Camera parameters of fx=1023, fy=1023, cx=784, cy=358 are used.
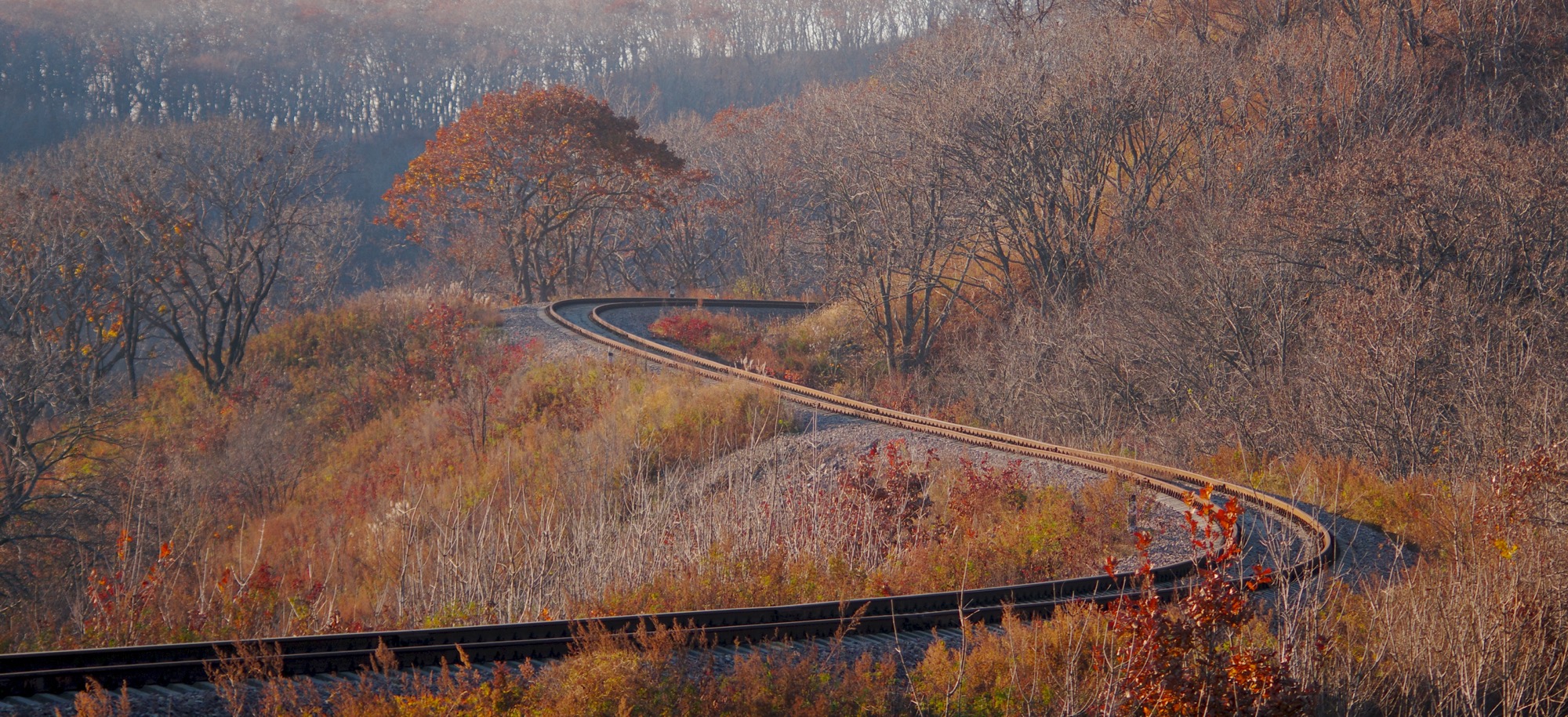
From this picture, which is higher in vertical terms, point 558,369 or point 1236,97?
point 1236,97

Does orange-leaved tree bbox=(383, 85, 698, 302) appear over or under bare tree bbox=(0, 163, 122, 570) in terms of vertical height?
over

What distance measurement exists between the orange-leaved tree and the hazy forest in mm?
160

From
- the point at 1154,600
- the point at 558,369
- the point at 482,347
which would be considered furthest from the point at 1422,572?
the point at 482,347

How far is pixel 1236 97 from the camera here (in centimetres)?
2609

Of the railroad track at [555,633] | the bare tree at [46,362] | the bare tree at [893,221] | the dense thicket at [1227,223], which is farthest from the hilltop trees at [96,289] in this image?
the dense thicket at [1227,223]

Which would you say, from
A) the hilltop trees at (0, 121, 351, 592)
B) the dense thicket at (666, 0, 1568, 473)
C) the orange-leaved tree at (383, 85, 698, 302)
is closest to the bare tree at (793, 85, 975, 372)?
the dense thicket at (666, 0, 1568, 473)

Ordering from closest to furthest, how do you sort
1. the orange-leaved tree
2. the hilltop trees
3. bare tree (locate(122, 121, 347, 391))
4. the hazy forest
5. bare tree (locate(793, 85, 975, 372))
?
the hazy forest < the hilltop trees < bare tree (locate(793, 85, 975, 372)) < bare tree (locate(122, 121, 347, 391)) < the orange-leaved tree

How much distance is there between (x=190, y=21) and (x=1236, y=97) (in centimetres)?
9057

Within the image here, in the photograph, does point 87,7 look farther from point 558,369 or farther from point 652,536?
point 652,536

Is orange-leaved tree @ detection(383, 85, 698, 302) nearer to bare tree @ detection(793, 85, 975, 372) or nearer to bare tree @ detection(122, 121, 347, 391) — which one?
bare tree @ detection(122, 121, 347, 391)

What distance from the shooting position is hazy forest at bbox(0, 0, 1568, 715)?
6.11 metres

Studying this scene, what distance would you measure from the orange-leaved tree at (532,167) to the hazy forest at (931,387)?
6.3 inches

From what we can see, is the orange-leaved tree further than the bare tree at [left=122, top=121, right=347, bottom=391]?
Yes

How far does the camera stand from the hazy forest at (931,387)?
6113 mm
